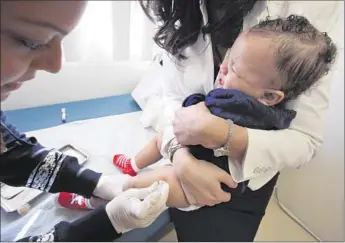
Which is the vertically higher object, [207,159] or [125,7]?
[125,7]

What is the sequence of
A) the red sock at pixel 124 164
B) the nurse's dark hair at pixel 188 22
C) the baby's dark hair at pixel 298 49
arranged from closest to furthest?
the baby's dark hair at pixel 298 49 < the nurse's dark hair at pixel 188 22 < the red sock at pixel 124 164

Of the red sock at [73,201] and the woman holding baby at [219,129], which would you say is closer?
the woman holding baby at [219,129]

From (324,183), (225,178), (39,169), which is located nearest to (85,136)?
(39,169)

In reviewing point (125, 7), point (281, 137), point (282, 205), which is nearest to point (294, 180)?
Result: point (282, 205)

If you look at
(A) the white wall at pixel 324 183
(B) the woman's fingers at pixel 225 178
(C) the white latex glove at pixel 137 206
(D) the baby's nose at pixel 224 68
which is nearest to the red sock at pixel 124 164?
(C) the white latex glove at pixel 137 206

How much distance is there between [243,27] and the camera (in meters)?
0.81

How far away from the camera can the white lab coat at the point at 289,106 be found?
2.45 feet

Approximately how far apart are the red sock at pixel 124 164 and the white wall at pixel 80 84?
38 cm

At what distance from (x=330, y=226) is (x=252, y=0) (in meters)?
0.80

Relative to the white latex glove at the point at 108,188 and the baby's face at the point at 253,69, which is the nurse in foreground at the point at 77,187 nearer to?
the white latex glove at the point at 108,188

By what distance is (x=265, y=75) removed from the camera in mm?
744

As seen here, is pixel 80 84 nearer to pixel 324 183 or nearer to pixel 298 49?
pixel 298 49

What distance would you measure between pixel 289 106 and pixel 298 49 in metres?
0.16

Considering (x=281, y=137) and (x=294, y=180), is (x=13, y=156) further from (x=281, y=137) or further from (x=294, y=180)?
(x=294, y=180)
